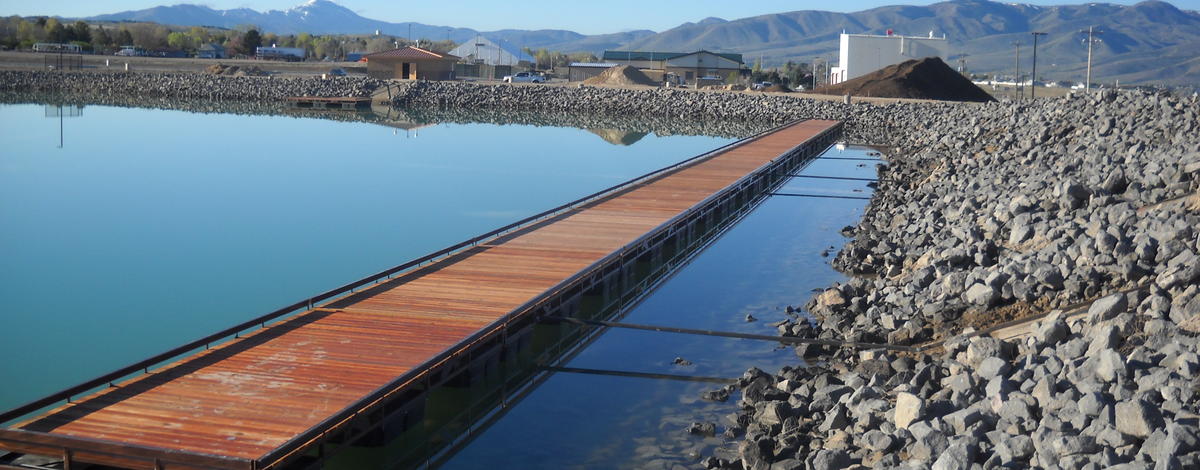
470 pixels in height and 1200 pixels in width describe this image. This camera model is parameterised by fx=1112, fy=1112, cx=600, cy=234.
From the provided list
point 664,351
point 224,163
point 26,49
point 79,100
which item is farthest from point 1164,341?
point 26,49

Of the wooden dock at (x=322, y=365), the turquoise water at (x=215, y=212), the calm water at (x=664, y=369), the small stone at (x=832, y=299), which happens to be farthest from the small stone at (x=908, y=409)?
the turquoise water at (x=215, y=212)

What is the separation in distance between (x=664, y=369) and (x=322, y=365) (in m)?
3.92

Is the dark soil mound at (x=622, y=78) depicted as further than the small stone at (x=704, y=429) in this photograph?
Yes

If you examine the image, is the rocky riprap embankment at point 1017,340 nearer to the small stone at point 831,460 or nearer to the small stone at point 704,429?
the small stone at point 831,460

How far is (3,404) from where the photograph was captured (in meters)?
10.2

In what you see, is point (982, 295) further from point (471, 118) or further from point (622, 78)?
point (622, 78)

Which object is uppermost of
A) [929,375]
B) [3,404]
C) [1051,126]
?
[1051,126]

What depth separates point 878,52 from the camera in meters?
66.0

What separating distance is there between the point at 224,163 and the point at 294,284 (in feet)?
54.6

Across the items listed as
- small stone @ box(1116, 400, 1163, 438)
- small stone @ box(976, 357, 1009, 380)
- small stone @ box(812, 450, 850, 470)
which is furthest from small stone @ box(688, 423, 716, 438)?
small stone @ box(1116, 400, 1163, 438)

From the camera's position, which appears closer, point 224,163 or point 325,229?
point 325,229

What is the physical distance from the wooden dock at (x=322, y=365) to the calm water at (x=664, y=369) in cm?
72

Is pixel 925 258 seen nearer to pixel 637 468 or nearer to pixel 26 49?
pixel 637 468

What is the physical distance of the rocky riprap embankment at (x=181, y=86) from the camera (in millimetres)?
63000
